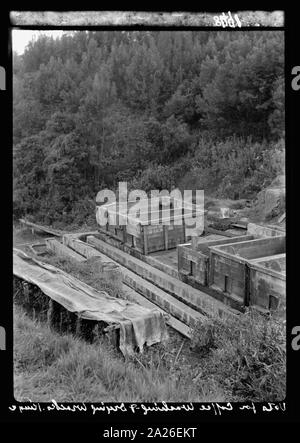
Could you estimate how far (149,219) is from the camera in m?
11.0

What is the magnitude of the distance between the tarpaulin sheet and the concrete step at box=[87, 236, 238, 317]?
187 centimetres

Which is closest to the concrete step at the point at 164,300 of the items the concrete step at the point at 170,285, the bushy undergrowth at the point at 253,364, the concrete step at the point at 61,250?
the concrete step at the point at 170,285

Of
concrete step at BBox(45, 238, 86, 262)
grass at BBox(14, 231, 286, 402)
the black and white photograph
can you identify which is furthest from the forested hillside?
grass at BBox(14, 231, 286, 402)

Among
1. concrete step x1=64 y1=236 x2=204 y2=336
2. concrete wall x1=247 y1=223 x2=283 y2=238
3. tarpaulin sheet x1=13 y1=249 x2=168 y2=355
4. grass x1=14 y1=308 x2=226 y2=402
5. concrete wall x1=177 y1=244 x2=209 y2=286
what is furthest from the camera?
concrete wall x1=247 y1=223 x2=283 y2=238

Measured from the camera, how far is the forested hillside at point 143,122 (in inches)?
446

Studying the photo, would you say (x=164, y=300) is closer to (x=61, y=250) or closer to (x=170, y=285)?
(x=170, y=285)

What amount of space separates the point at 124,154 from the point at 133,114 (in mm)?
4431

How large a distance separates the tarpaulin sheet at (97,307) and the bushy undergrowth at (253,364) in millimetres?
805

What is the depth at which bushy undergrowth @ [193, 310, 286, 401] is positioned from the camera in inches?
145

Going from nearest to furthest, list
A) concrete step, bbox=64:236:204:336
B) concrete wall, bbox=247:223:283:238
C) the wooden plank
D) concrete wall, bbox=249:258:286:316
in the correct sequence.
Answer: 1. concrete wall, bbox=249:258:286:316
2. concrete step, bbox=64:236:204:336
3. the wooden plank
4. concrete wall, bbox=247:223:283:238

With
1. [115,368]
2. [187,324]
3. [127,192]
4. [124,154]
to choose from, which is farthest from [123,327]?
[127,192]

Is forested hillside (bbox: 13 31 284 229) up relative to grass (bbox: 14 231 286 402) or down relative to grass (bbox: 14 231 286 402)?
up

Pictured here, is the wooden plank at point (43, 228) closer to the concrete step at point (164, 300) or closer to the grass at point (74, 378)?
the concrete step at point (164, 300)

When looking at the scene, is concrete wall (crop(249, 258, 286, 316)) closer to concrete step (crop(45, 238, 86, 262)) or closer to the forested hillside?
concrete step (crop(45, 238, 86, 262))
